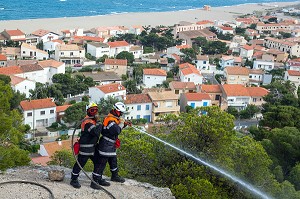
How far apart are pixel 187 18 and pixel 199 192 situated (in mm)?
74288

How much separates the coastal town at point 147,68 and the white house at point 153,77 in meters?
0.08

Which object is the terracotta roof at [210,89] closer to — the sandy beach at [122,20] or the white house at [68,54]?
the white house at [68,54]

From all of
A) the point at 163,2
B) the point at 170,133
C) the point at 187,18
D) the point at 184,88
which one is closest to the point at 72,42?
the point at 184,88

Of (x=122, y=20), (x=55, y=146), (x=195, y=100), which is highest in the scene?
(x=122, y=20)

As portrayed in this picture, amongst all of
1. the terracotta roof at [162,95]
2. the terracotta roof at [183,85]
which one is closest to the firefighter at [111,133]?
the terracotta roof at [162,95]

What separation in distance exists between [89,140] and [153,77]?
30.0 meters

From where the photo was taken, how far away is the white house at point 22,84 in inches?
1259

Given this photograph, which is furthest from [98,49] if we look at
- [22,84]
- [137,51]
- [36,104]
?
[36,104]

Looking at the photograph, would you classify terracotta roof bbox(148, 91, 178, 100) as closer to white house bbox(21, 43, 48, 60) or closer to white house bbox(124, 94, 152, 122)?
white house bbox(124, 94, 152, 122)

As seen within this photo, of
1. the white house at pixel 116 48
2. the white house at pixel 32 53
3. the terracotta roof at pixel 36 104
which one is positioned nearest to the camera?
the terracotta roof at pixel 36 104

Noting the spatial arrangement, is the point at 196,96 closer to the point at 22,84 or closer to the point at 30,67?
the point at 22,84

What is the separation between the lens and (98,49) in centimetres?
4731

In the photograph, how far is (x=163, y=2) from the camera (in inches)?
4333

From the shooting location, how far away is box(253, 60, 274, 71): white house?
4491 centimetres
